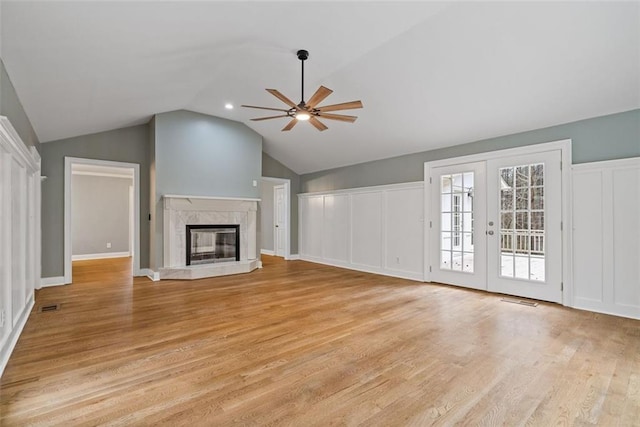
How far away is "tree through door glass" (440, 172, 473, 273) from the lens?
5066mm

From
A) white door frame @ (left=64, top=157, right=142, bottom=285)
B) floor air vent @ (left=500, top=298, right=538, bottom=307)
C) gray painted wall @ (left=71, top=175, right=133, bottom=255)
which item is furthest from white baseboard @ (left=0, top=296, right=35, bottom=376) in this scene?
gray painted wall @ (left=71, top=175, right=133, bottom=255)

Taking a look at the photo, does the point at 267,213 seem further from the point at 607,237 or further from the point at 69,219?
the point at 607,237

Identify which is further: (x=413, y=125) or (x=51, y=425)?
(x=413, y=125)

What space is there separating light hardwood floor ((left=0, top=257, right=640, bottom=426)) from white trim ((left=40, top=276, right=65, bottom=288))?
1110 mm

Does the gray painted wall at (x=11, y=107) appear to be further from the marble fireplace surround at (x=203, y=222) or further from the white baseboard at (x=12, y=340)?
the marble fireplace surround at (x=203, y=222)

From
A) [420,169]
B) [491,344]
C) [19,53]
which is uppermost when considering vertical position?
[19,53]

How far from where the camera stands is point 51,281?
5.18 m

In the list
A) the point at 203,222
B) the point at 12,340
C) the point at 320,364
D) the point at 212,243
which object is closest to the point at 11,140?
the point at 12,340

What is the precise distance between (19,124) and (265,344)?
342 centimetres

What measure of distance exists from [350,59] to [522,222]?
3302 millimetres

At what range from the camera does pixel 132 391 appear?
6.69ft

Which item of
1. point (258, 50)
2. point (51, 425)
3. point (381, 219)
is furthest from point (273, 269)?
point (51, 425)

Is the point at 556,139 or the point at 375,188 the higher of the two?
the point at 556,139

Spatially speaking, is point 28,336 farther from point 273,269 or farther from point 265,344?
point 273,269
